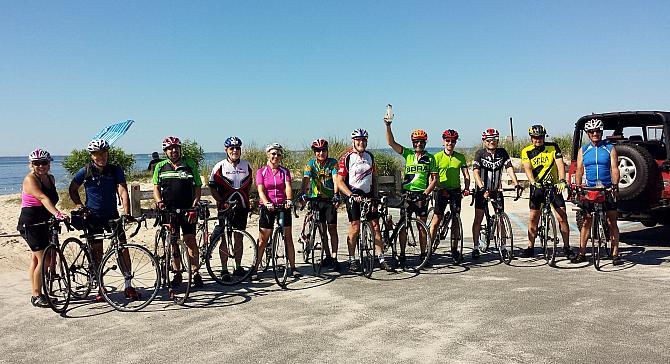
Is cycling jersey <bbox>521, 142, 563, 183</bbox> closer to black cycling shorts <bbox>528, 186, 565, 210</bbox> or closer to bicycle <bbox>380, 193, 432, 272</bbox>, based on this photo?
black cycling shorts <bbox>528, 186, 565, 210</bbox>

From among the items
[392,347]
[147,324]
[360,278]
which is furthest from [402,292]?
[147,324]

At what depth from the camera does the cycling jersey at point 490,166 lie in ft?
26.9

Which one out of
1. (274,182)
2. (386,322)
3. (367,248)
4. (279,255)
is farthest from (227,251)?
(386,322)

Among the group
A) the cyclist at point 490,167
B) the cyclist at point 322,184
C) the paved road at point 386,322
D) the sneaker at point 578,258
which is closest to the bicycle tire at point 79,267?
the paved road at point 386,322

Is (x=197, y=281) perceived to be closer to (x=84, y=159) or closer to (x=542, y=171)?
(x=542, y=171)

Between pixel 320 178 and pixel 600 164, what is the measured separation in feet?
13.3

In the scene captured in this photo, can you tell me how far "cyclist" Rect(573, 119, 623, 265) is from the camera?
7.62 metres

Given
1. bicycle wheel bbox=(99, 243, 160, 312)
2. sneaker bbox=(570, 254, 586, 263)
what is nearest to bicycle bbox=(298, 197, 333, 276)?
bicycle wheel bbox=(99, 243, 160, 312)

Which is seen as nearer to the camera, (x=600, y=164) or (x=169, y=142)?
(x=169, y=142)

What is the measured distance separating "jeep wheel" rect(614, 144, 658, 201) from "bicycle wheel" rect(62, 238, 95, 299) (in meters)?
7.73

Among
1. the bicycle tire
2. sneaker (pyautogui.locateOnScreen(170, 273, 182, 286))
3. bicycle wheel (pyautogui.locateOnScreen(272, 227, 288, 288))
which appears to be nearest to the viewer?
the bicycle tire

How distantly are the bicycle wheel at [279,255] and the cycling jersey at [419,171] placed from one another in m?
2.08

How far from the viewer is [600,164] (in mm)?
7707

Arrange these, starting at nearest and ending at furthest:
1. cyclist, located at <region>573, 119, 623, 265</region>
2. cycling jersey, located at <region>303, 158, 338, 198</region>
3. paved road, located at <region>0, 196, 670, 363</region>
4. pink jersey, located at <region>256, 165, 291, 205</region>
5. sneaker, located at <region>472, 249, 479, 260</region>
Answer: paved road, located at <region>0, 196, 670, 363</region>, pink jersey, located at <region>256, 165, 291, 205</region>, cyclist, located at <region>573, 119, 623, 265</region>, cycling jersey, located at <region>303, 158, 338, 198</region>, sneaker, located at <region>472, 249, 479, 260</region>
